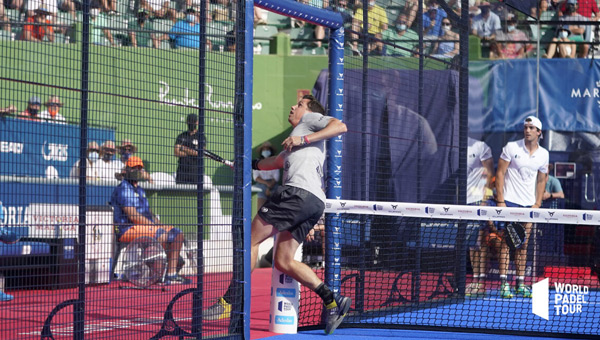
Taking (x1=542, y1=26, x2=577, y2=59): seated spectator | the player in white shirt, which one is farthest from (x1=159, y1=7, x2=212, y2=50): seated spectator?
(x1=542, y1=26, x2=577, y2=59): seated spectator

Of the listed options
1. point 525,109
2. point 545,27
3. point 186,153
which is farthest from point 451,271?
point 545,27

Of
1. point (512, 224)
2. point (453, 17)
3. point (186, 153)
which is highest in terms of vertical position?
point (453, 17)

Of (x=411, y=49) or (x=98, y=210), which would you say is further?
(x=98, y=210)

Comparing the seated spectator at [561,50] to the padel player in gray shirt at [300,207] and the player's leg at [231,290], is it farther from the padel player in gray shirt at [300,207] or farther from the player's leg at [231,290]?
the player's leg at [231,290]

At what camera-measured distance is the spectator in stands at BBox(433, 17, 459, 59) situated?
33.3 ft

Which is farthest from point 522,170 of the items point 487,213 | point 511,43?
point 511,43

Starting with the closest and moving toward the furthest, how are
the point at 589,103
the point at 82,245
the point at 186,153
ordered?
the point at 82,245 < the point at 186,153 < the point at 589,103

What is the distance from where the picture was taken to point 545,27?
16.5 m

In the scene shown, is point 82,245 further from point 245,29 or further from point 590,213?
point 590,213

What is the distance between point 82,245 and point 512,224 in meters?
6.03

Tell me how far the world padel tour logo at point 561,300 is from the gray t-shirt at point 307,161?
2605 millimetres

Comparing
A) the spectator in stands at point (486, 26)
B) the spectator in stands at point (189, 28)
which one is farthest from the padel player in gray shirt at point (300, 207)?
the spectator in stands at point (486, 26)

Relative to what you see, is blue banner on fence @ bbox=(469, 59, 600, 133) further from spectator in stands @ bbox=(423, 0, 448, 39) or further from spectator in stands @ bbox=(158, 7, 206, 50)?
spectator in stands @ bbox=(158, 7, 206, 50)

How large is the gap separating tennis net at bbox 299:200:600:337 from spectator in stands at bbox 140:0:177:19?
219 centimetres
